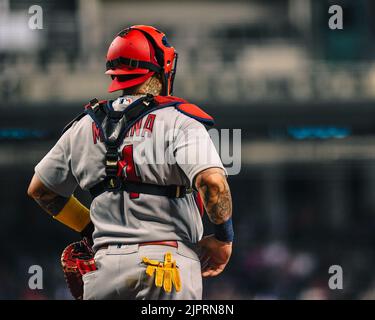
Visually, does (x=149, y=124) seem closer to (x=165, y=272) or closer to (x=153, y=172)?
(x=153, y=172)

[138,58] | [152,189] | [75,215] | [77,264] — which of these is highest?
[138,58]

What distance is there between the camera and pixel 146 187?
4590 mm

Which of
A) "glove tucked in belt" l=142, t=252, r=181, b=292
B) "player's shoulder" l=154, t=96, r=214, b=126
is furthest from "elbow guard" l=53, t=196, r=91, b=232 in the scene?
"player's shoulder" l=154, t=96, r=214, b=126

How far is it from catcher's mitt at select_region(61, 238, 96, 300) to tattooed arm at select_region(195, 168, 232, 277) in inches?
20.7

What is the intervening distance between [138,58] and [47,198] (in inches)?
33.4

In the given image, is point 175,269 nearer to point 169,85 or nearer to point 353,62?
point 169,85

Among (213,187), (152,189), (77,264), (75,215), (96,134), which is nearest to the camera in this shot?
(213,187)

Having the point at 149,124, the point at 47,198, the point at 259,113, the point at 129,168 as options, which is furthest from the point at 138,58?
the point at 259,113

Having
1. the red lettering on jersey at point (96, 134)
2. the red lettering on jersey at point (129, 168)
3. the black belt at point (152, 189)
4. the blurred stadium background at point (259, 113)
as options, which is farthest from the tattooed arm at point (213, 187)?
the blurred stadium background at point (259, 113)

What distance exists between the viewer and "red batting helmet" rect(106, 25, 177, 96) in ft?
15.7

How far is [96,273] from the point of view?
184 inches

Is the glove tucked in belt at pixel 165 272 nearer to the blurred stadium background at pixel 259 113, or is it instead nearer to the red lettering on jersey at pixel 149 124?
the red lettering on jersey at pixel 149 124

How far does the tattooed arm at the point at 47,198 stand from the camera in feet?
16.5
